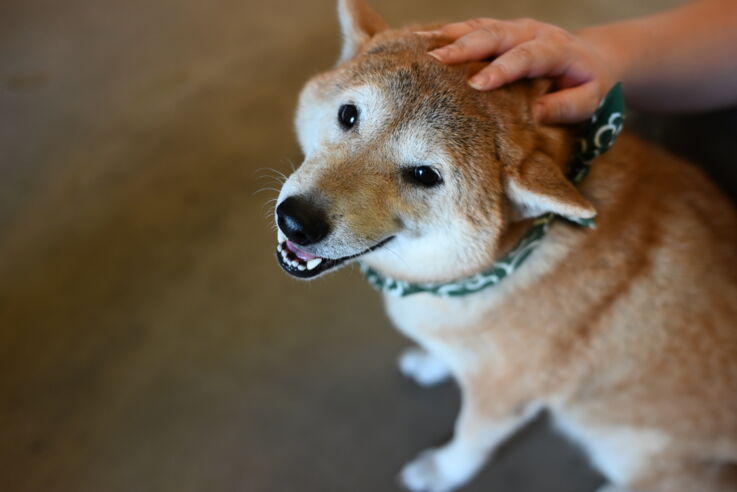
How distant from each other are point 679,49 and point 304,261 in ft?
3.43

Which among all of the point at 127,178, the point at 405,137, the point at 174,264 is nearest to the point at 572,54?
the point at 405,137

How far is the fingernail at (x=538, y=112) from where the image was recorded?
3.83ft

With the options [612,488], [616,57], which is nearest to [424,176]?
[616,57]

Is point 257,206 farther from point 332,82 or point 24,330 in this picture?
point 332,82

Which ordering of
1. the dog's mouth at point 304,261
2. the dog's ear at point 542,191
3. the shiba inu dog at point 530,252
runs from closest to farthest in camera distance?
the dog's ear at point 542,191 < the shiba inu dog at point 530,252 < the dog's mouth at point 304,261

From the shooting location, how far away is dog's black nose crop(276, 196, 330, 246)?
1.07 meters

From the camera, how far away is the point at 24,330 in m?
2.00

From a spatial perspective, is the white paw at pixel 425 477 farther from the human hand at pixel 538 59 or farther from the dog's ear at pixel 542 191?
the human hand at pixel 538 59

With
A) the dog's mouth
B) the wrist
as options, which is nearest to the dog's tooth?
the dog's mouth

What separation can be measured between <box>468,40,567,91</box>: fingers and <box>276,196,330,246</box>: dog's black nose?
394 millimetres

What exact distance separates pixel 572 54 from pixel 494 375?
749 mm

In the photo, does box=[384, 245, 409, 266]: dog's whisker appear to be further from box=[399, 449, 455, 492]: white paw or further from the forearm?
box=[399, 449, 455, 492]: white paw

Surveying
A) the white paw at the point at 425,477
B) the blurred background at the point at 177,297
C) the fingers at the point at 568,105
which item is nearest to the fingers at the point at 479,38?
the fingers at the point at 568,105

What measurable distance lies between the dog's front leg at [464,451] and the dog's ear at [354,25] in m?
0.92
